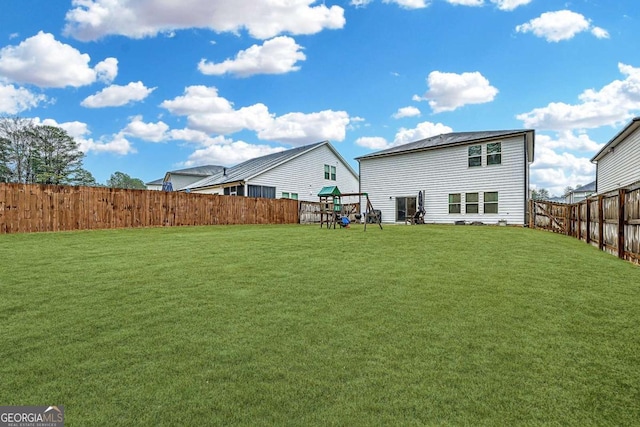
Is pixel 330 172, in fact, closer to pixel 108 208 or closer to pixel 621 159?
pixel 108 208

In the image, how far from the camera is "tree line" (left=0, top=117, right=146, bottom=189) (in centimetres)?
3484

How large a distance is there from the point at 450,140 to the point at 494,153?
295 centimetres

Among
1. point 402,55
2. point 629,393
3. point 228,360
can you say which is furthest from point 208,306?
point 402,55

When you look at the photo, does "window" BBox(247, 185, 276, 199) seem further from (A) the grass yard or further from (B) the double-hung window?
(A) the grass yard

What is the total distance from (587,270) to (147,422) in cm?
668

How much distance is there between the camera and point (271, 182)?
85.8 feet

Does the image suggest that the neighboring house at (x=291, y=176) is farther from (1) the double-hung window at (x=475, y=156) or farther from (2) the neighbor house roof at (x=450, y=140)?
(1) the double-hung window at (x=475, y=156)

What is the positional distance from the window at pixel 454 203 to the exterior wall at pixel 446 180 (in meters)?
0.22

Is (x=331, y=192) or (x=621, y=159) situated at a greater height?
(x=621, y=159)

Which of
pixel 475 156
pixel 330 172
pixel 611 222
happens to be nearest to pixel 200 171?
pixel 330 172

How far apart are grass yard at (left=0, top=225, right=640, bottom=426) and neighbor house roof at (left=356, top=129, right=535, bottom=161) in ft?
53.9

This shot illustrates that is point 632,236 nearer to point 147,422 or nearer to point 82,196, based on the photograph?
point 147,422

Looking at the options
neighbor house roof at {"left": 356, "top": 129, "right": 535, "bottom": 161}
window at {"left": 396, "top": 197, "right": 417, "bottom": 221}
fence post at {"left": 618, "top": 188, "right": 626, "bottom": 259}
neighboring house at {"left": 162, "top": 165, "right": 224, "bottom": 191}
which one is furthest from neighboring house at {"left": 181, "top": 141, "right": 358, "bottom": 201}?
fence post at {"left": 618, "top": 188, "right": 626, "bottom": 259}

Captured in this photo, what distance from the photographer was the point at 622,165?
52.5ft
